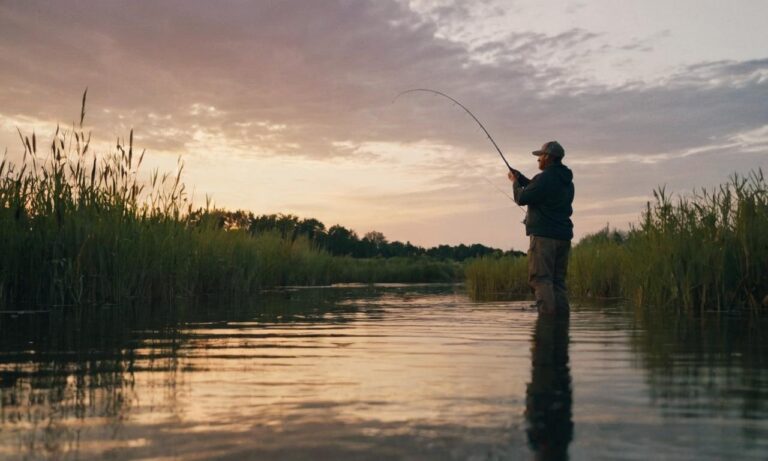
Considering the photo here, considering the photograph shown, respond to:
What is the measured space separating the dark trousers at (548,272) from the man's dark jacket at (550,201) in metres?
0.12

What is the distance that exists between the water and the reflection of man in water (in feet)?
0.04

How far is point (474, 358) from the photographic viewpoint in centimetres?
461

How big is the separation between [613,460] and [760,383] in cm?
196

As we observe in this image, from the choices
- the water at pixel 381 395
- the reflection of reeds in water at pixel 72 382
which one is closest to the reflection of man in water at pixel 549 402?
the water at pixel 381 395

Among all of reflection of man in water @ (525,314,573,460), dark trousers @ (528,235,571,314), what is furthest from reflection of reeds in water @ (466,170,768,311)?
reflection of man in water @ (525,314,573,460)

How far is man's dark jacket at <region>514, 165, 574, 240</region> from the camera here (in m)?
8.91

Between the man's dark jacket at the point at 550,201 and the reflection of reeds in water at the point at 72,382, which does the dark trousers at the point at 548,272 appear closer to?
the man's dark jacket at the point at 550,201

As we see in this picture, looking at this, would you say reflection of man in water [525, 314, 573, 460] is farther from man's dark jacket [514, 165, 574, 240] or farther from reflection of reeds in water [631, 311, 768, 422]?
man's dark jacket [514, 165, 574, 240]

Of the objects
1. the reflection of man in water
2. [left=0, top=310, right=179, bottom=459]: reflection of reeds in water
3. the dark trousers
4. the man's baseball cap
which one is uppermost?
the man's baseball cap

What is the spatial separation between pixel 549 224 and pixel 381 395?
6.26 m

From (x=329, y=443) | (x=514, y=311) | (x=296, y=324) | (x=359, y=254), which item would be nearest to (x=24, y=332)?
(x=296, y=324)

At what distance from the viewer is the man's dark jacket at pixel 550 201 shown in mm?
8906

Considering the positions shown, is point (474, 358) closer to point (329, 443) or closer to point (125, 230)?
point (329, 443)

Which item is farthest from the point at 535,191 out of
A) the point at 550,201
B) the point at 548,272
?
the point at 548,272
